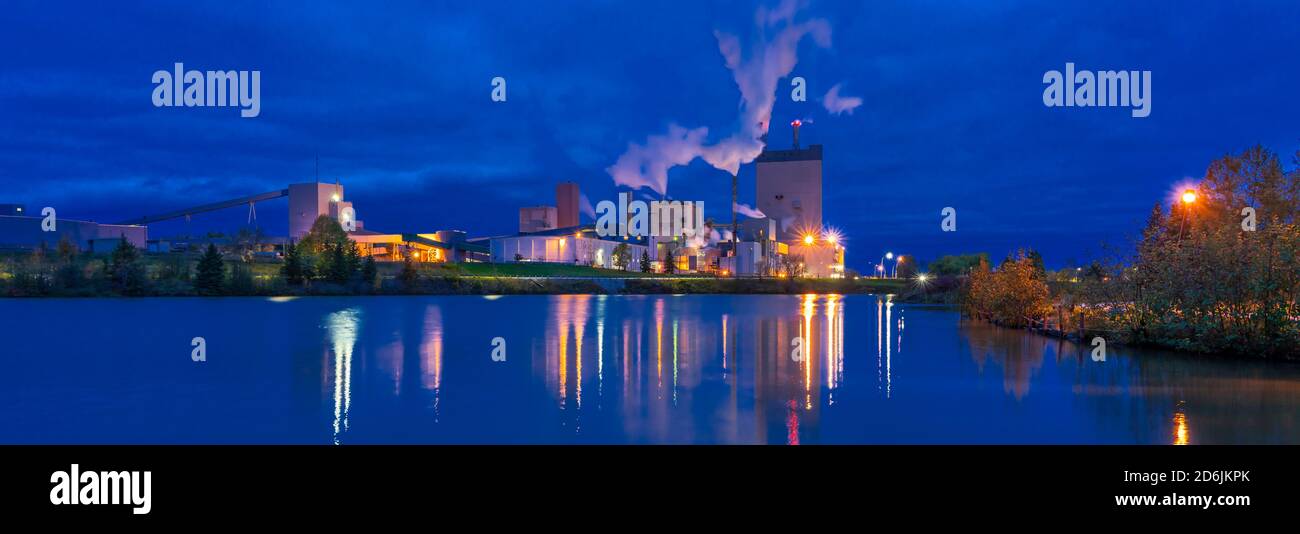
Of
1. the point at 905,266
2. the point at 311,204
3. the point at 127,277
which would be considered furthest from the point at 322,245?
the point at 905,266

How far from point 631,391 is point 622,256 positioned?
420ft

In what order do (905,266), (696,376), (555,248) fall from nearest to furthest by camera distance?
(696,376)
(555,248)
(905,266)

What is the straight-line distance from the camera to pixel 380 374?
1995cm

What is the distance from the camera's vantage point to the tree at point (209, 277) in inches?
3039

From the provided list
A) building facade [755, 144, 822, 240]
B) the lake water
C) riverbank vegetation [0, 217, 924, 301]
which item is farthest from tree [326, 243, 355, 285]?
building facade [755, 144, 822, 240]

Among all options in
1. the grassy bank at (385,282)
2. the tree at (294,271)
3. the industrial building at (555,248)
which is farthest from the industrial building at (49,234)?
the industrial building at (555,248)

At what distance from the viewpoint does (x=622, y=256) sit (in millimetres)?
144625

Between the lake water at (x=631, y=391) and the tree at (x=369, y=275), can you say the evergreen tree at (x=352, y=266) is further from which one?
the lake water at (x=631, y=391)

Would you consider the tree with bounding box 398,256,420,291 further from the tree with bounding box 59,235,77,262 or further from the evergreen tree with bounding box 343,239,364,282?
the tree with bounding box 59,235,77,262

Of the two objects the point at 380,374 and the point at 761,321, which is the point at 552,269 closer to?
the point at 761,321

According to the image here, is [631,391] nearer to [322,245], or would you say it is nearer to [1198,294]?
[1198,294]

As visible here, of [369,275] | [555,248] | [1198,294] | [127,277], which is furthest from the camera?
[555,248]

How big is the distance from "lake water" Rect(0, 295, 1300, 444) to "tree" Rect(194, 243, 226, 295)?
49.4m
